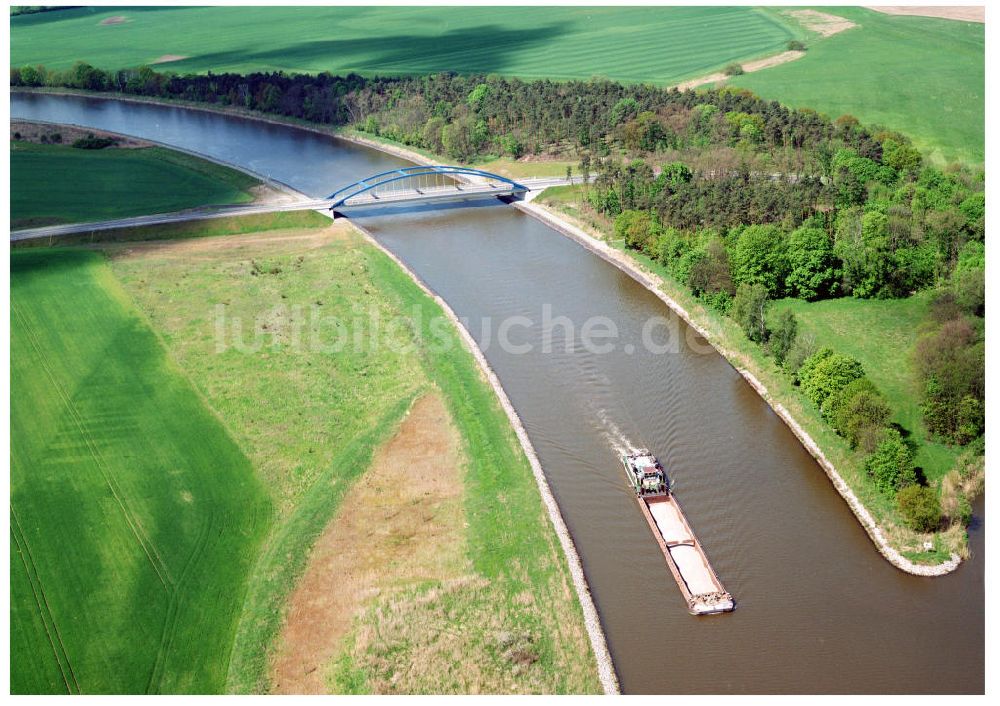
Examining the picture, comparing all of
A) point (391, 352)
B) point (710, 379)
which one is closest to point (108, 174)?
point (391, 352)

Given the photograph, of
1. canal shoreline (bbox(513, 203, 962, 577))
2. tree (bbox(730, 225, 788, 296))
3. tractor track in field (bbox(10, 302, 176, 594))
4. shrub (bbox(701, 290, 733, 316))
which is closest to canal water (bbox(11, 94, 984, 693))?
canal shoreline (bbox(513, 203, 962, 577))

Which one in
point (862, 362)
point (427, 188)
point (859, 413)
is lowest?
point (859, 413)

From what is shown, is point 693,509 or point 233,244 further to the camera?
point 233,244

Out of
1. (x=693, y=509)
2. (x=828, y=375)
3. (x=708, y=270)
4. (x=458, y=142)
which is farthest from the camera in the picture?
(x=458, y=142)

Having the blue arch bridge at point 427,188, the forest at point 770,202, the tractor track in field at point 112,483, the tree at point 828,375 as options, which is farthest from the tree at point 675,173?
the tractor track in field at point 112,483

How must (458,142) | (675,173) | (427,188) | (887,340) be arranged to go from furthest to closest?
(458,142) → (427,188) → (675,173) → (887,340)

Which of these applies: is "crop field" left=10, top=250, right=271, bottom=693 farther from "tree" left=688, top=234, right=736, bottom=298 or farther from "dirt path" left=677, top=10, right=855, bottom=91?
"dirt path" left=677, top=10, right=855, bottom=91

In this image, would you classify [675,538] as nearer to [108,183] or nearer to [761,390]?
[761,390]

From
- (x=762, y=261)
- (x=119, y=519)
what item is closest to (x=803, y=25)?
(x=762, y=261)
